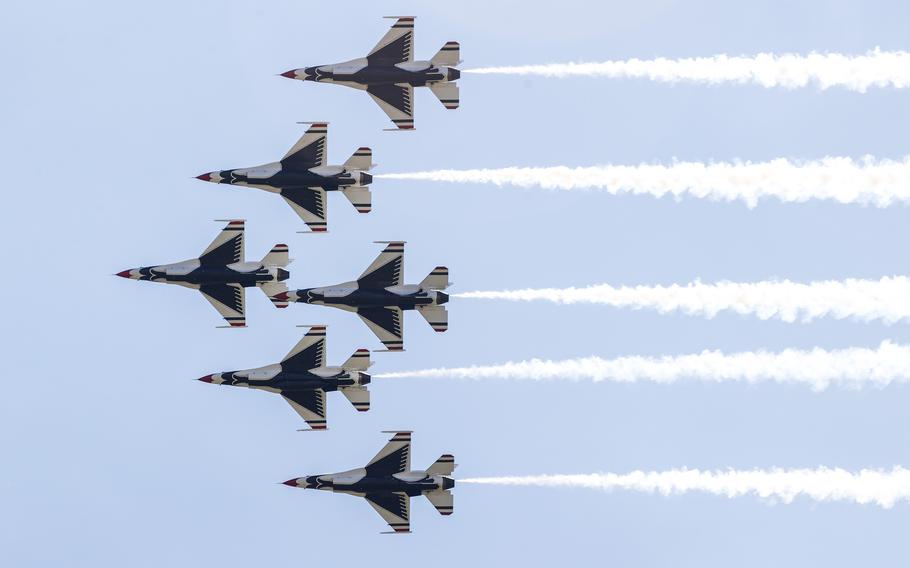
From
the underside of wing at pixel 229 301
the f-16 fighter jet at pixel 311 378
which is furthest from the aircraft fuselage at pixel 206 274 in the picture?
the f-16 fighter jet at pixel 311 378

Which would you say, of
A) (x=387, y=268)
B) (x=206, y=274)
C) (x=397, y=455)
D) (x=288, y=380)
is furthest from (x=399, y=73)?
(x=397, y=455)

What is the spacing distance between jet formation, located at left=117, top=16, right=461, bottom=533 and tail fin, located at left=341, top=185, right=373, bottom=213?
0.17 ft

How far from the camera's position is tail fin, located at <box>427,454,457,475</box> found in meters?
101

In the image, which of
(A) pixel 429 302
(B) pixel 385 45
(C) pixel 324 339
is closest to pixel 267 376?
(C) pixel 324 339

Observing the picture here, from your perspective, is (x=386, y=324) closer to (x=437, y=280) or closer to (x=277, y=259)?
(x=437, y=280)

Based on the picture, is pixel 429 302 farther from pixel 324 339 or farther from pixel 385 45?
pixel 385 45

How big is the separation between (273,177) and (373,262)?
23.3 ft

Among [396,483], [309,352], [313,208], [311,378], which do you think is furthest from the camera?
[309,352]

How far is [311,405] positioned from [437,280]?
10320 mm

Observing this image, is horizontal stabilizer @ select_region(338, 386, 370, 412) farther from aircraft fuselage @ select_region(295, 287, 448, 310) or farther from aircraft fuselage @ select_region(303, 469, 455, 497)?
aircraft fuselage @ select_region(295, 287, 448, 310)

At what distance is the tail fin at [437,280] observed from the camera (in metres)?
101

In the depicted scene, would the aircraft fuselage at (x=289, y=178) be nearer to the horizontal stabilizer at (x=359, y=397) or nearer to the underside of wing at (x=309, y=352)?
the underside of wing at (x=309, y=352)

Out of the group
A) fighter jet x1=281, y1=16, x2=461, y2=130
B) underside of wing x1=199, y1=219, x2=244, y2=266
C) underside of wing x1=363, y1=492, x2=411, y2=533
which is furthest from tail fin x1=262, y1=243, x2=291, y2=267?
underside of wing x1=363, y1=492, x2=411, y2=533

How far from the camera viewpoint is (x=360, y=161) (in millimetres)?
101688
